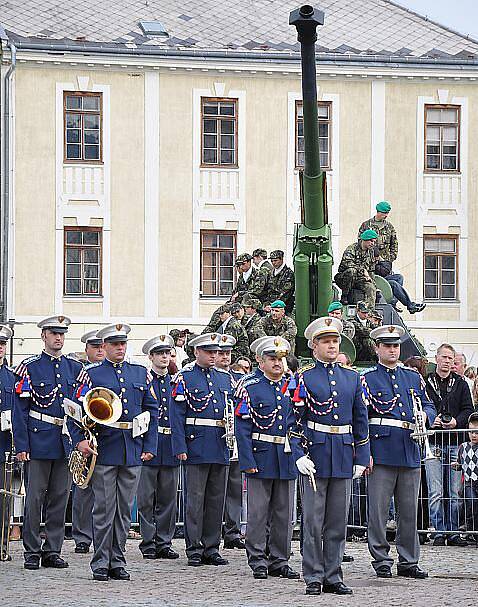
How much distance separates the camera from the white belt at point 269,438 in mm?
12547

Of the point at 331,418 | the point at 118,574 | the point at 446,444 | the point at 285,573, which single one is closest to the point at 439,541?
the point at 446,444

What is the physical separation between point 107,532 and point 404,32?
2309 centimetres

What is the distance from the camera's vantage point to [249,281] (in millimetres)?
18938

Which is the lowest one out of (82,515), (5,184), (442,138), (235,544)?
(235,544)

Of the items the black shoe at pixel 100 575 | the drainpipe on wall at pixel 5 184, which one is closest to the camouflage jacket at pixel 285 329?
the black shoe at pixel 100 575

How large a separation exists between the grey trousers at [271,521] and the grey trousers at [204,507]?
3.22 feet

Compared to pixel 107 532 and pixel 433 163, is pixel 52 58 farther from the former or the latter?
pixel 107 532

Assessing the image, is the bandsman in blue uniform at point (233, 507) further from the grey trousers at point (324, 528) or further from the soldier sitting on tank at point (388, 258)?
the soldier sitting on tank at point (388, 258)

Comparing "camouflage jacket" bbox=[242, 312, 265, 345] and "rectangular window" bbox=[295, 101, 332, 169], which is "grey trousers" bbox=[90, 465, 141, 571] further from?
"rectangular window" bbox=[295, 101, 332, 169]

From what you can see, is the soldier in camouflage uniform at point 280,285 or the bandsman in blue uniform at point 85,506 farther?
the soldier in camouflage uniform at point 280,285

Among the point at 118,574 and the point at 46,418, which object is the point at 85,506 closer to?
the point at 46,418

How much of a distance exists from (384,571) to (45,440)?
306cm

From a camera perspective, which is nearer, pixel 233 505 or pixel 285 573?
pixel 285 573

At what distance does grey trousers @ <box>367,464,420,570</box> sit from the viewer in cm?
1244
